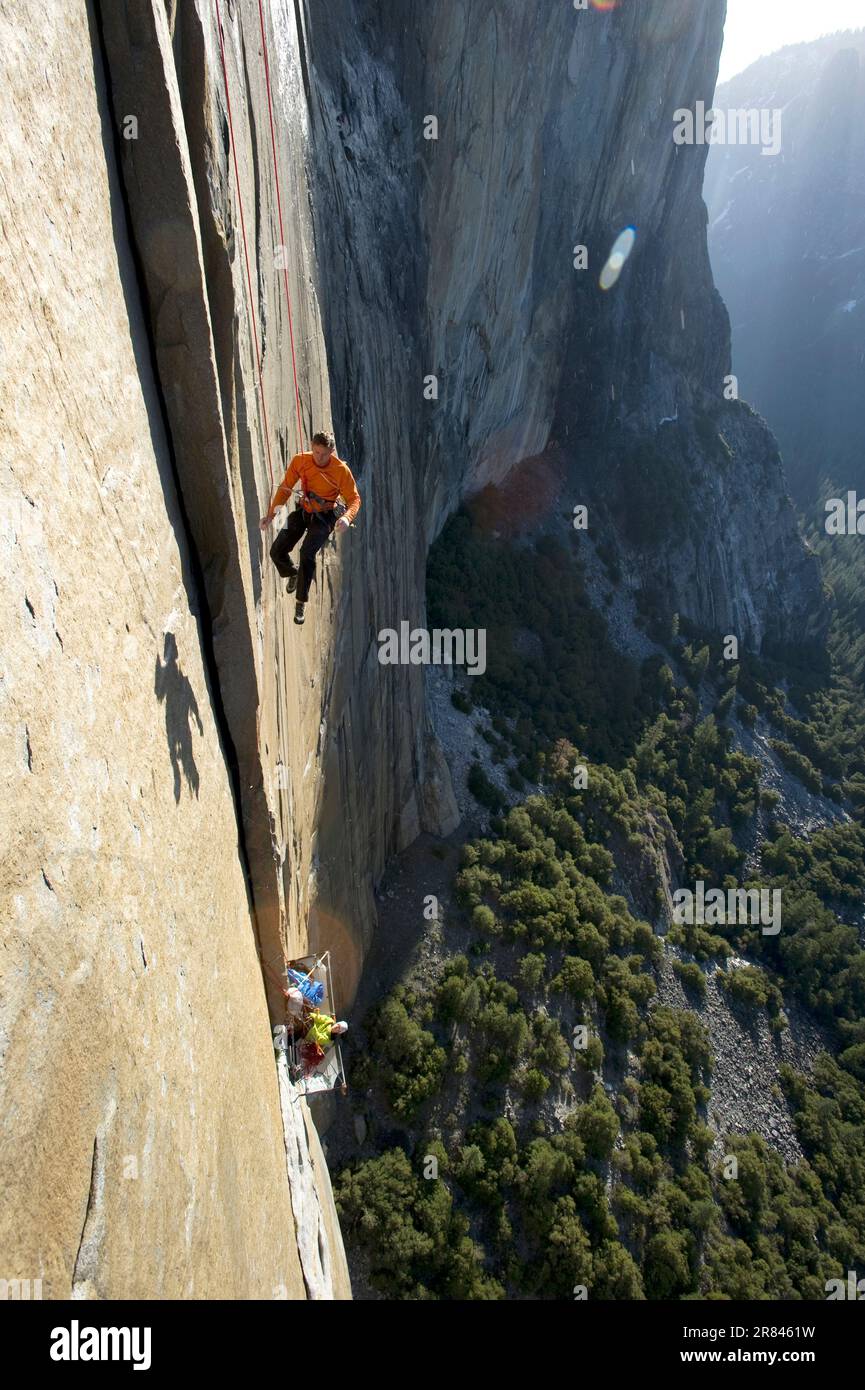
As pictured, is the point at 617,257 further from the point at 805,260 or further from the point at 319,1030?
the point at 805,260

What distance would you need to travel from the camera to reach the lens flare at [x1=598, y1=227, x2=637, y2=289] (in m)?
38.5

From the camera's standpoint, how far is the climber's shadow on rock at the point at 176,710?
15.1 ft

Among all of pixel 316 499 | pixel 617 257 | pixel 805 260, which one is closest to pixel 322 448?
pixel 316 499

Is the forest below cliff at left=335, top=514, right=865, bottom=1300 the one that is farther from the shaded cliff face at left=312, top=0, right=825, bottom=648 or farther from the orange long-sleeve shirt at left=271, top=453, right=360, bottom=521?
the orange long-sleeve shirt at left=271, top=453, right=360, bottom=521

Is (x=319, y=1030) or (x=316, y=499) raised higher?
(x=316, y=499)

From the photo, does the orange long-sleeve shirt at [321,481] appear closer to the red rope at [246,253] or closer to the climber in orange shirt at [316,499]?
the climber in orange shirt at [316,499]

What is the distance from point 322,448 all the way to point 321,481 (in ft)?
1.08

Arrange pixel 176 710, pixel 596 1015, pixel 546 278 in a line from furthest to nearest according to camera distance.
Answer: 1. pixel 546 278
2. pixel 596 1015
3. pixel 176 710

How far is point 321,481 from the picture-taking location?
731 centimetres

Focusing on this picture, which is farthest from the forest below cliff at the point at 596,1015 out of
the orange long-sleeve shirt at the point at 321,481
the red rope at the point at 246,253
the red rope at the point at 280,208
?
the red rope at the point at 246,253

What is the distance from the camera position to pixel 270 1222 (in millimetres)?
5938

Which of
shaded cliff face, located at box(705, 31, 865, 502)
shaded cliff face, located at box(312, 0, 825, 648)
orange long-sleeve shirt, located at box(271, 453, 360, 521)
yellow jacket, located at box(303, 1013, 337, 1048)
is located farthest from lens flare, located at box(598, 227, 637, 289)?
shaded cliff face, located at box(705, 31, 865, 502)

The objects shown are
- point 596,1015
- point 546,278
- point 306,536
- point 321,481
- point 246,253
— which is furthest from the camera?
point 546,278

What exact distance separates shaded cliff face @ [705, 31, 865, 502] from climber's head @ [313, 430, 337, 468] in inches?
4062
